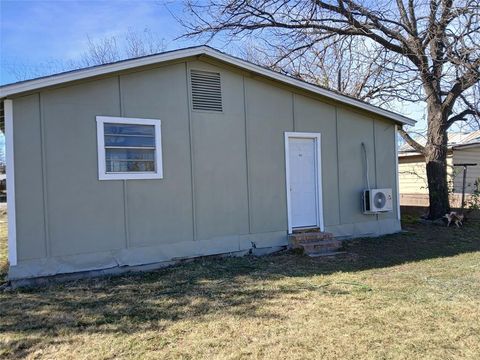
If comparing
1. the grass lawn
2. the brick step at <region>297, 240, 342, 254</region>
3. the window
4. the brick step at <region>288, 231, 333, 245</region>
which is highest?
the window

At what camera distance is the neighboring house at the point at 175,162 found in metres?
A: 6.07

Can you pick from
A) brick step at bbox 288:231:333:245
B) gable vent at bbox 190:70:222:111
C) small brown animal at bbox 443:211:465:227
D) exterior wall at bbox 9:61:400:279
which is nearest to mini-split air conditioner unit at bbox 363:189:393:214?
exterior wall at bbox 9:61:400:279

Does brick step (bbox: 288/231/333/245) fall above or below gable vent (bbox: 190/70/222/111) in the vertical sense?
below

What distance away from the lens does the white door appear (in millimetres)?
8477

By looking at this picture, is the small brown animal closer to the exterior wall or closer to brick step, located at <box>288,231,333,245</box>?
the exterior wall

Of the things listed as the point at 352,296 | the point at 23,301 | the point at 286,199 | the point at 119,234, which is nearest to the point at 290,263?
the point at 286,199

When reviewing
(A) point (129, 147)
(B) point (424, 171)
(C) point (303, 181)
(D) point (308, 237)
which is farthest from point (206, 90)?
(B) point (424, 171)

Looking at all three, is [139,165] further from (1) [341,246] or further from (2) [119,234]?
(1) [341,246]

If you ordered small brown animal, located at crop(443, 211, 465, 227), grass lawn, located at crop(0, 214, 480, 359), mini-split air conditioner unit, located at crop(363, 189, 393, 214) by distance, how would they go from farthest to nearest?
small brown animal, located at crop(443, 211, 465, 227) → mini-split air conditioner unit, located at crop(363, 189, 393, 214) → grass lawn, located at crop(0, 214, 480, 359)

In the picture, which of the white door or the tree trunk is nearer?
the white door

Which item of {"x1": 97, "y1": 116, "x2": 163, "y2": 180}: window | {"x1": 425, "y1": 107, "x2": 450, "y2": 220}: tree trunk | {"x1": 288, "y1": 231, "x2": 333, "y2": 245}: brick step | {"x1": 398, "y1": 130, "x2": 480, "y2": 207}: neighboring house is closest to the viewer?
{"x1": 97, "y1": 116, "x2": 163, "y2": 180}: window

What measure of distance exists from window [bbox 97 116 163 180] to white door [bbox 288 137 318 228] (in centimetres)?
281

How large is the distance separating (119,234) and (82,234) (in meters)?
0.55

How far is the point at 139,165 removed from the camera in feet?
22.4
